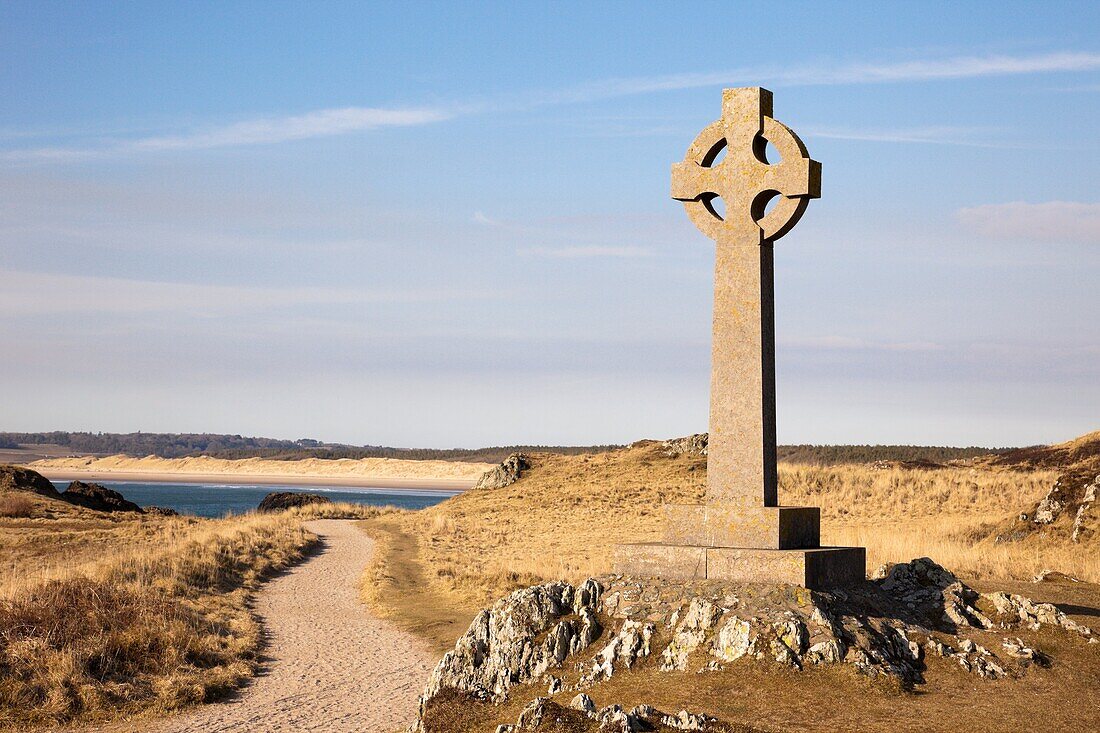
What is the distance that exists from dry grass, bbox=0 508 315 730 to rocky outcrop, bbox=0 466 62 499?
25629 mm

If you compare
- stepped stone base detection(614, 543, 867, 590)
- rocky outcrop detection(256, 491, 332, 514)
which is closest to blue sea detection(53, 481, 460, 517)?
rocky outcrop detection(256, 491, 332, 514)

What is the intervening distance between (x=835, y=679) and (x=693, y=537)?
2280 millimetres

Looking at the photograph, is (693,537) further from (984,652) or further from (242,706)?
(242,706)

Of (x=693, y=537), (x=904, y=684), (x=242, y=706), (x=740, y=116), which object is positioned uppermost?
(x=740, y=116)

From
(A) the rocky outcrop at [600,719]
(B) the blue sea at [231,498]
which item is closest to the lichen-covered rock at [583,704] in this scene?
(A) the rocky outcrop at [600,719]

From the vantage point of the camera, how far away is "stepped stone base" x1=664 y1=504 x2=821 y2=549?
10.6 m

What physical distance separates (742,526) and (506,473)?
47.3 metres

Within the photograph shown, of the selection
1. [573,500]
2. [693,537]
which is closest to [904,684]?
[693,537]

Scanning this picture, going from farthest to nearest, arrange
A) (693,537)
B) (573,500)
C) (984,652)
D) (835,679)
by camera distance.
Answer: (573,500), (693,537), (984,652), (835,679)

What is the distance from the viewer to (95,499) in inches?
1928

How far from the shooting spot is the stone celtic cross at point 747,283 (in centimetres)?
1087

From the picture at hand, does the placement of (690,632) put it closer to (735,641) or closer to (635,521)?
(735,641)

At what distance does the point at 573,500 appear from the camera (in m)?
47.0

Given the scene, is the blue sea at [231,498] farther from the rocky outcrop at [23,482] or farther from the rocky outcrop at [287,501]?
the rocky outcrop at [23,482]
